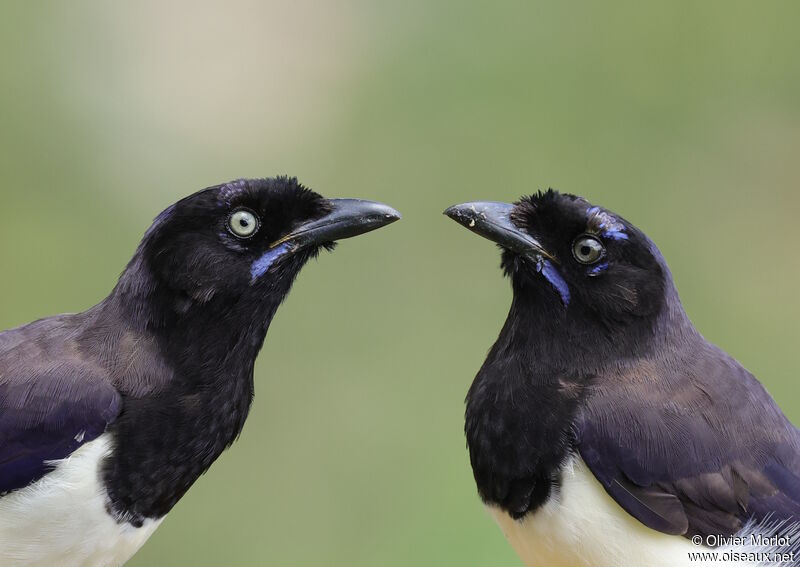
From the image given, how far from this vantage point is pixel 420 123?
10.7 m

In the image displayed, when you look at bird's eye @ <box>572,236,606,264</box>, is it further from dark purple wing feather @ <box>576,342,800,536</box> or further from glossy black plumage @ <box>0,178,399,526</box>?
glossy black plumage @ <box>0,178,399,526</box>

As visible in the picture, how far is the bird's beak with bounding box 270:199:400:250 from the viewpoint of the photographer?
4570 mm

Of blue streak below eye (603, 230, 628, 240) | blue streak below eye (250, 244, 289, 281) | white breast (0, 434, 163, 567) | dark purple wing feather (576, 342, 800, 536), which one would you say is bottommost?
white breast (0, 434, 163, 567)

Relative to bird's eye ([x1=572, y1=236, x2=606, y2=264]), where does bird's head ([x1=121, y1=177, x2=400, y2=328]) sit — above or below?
below

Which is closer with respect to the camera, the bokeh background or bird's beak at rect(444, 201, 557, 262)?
bird's beak at rect(444, 201, 557, 262)

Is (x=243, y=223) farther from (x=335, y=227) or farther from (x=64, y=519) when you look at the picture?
(x=64, y=519)

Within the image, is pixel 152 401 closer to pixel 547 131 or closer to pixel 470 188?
pixel 470 188

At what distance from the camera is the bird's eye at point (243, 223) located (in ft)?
14.7

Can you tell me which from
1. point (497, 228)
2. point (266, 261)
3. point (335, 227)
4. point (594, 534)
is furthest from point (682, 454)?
point (266, 261)

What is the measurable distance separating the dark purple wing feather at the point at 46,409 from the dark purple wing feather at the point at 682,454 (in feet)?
5.55

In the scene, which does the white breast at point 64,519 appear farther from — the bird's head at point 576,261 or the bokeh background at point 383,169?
the bokeh background at point 383,169

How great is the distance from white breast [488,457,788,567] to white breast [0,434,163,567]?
1480mm

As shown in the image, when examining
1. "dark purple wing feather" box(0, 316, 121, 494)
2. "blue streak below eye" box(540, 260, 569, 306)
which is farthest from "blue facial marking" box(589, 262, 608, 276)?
"dark purple wing feather" box(0, 316, 121, 494)

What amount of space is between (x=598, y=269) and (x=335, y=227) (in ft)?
3.15
